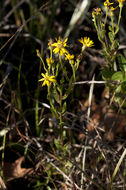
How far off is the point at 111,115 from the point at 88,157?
47 centimetres

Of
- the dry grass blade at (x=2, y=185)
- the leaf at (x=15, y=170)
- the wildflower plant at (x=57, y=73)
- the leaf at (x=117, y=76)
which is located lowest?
the leaf at (x=15, y=170)

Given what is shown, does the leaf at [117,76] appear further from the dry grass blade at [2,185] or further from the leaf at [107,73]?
the dry grass blade at [2,185]

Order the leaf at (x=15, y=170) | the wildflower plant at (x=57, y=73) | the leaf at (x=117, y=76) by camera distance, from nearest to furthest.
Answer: the wildflower plant at (x=57, y=73)
the leaf at (x=117, y=76)
the leaf at (x=15, y=170)

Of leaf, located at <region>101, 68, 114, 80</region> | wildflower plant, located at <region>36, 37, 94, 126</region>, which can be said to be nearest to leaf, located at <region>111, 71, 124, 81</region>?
leaf, located at <region>101, 68, 114, 80</region>

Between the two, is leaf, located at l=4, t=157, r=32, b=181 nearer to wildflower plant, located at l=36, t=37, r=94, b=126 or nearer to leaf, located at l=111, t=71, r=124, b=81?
wildflower plant, located at l=36, t=37, r=94, b=126

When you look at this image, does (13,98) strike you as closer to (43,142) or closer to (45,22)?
(43,142)

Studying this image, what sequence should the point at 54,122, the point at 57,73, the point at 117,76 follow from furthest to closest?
the point at 54,122 → the point at 117,76 → the point at 57,73

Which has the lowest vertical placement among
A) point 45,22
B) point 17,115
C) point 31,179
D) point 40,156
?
point 31,179

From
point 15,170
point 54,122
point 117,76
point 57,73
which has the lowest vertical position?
point 15,170

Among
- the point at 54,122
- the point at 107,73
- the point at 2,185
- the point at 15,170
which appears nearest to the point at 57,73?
the point at 107,73

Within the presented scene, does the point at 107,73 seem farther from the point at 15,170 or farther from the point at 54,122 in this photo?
the point at 15,170

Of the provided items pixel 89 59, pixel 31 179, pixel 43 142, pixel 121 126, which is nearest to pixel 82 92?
pixel 89 59

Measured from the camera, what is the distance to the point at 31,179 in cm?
164

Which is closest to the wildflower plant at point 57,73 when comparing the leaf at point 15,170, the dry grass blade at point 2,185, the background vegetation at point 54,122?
the background vegetation at point 54,122
